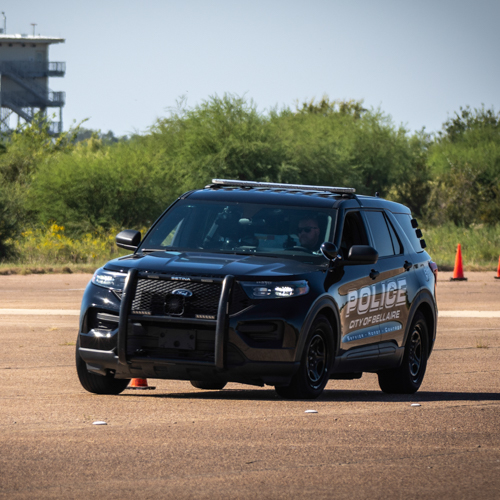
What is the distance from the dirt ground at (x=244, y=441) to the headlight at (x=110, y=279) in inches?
38.9

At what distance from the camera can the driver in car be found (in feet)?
30.9

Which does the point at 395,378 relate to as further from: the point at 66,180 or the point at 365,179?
the point at 365,179

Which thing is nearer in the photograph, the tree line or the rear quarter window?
the rear quarter window

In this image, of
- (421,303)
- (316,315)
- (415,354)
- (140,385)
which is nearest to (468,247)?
(421,303)

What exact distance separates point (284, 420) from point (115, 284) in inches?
74.2

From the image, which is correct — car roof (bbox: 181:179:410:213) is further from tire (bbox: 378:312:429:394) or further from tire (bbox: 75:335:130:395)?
tire (bbox: 75:335:130:395)

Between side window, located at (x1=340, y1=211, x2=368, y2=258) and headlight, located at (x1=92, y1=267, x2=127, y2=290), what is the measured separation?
238cm

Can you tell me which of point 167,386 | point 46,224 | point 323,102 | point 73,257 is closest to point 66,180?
point 46,224

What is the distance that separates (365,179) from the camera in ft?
204

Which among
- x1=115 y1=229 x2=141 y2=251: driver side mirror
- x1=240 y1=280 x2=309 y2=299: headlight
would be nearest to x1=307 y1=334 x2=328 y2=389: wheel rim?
x1=240 y1=280 x2=309 y2=299: headlight

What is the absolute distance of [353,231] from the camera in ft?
32.8

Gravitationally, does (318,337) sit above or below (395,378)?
above

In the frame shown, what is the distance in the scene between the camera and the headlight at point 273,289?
8.28m

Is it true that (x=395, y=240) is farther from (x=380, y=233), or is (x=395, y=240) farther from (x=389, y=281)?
(x=389, y=281)
